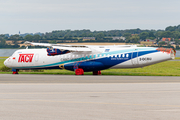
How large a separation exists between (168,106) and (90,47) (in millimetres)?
19390

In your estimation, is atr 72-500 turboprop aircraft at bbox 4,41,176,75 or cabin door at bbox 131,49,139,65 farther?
cabin door at bbox 131,49,139,65

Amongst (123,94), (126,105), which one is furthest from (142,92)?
(126,105)

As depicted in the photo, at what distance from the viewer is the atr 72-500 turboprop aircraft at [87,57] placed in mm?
29094

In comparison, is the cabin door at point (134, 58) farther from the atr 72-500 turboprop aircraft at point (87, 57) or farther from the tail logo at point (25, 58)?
the tail logo at point (25, 58)

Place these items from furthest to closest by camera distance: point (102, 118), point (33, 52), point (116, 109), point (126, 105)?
point (33, 52), point (126, 105), point (116, 109), point (102, 118)

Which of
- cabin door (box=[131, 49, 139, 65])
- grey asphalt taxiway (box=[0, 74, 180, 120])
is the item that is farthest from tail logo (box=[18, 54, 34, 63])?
grey asphalt taxiway (box=[0, 74, 180, 120])

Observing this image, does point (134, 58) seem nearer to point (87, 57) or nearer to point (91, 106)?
point (87, 57)

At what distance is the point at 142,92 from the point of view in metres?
16.2

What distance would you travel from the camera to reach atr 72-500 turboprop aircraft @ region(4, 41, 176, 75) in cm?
2909

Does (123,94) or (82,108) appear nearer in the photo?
(82,108)

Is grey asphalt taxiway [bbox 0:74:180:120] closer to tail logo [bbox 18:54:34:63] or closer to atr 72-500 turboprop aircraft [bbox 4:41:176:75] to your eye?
atr 72-500 turboprop aircraft [bbox 4:41:176:75]

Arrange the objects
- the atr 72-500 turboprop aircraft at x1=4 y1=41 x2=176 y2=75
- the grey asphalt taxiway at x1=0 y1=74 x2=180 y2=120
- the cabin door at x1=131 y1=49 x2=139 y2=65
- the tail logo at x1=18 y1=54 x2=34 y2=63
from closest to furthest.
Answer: the grey asphalt taxiway at x1=0 y1=74 x2=180 y2=120 < the atr 72-500 turboprop aircraft at x1=4 y1=41 x2=176 y2=75 < the cabin door at x1=131 y1=49 x2=139 y2=65 < the tail logo at x1=18 y1=54 x2=34 y2=63

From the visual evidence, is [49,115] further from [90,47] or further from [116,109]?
[90,47]

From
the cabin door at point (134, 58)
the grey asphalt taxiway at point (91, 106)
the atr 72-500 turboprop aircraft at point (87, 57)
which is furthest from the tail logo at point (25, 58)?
the grey asphalt taxiway at point (91, 106)
